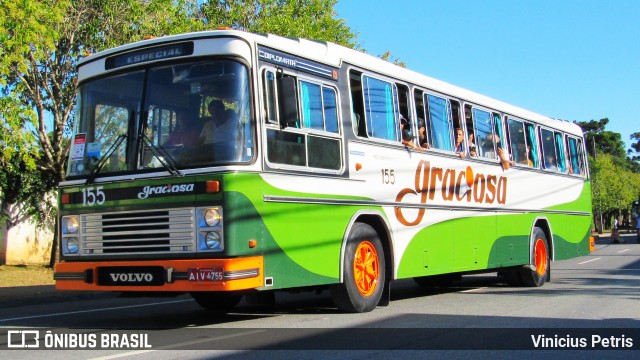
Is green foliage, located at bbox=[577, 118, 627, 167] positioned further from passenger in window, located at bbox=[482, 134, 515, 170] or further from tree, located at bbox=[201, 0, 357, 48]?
passenger in window, located at bbox=[482, 134, 515, 170]

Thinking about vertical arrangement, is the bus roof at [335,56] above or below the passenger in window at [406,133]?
above

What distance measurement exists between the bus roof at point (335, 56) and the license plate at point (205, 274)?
8.35 ft

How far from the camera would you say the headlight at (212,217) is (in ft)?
26.1

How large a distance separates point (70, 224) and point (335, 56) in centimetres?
391

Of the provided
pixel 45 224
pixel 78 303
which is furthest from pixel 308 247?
pixel 45 224

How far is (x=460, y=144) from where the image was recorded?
13.0 metres

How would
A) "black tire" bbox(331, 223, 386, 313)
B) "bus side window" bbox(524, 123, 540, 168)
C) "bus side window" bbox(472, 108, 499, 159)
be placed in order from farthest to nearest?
"bus side window" bbox(524, 123, 540, 168) < "bus side window" bbox(472, 108, 499, 159) < "black tire" bbox(331, 223, 386, 313)

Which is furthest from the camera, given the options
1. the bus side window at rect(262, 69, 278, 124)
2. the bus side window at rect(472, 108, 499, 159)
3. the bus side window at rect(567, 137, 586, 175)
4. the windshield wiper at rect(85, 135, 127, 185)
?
the bus side window at rect(567, 137, 586, 175)

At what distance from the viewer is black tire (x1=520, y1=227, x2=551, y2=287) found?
1538cm

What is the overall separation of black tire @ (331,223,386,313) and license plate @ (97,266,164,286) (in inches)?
98.6

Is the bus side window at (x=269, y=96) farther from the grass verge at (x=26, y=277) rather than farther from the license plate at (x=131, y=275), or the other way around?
the grass verge at (x=26, y=277)

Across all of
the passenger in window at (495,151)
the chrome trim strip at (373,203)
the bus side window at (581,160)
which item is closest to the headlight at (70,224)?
the chrome trim strip at (373,203)

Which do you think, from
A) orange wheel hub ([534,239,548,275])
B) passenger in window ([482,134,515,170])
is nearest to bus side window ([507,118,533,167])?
passenger in window ([482,134,515,170])

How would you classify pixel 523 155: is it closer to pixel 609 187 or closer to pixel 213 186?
pixel 213 186
